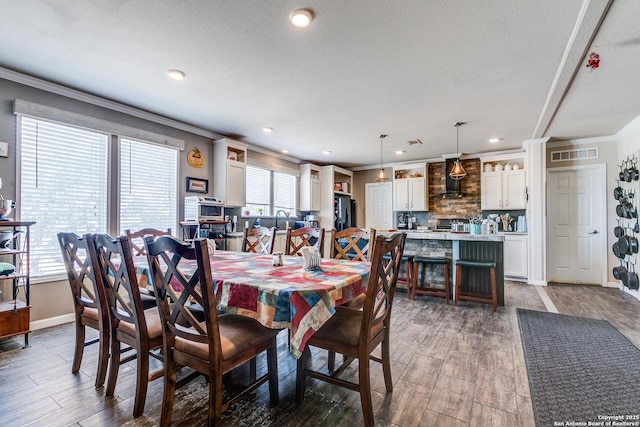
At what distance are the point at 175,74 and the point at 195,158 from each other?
73.4 inches

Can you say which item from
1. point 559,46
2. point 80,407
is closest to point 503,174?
point 559,46

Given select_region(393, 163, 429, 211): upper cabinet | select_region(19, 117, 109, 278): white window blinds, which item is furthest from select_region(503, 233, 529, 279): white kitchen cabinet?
select_region(19, 117, 109, 278): white window blinds

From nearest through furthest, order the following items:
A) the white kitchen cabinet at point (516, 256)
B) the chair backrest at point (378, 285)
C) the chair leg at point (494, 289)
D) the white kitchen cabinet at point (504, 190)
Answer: the chair backrest at point (378, 285)
the chair leg at point (494, 289)
the white kitchen cabinet at point (516, 256)
the white kitchen cabinet at point (504, 190)

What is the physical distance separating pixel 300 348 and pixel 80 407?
145 cm

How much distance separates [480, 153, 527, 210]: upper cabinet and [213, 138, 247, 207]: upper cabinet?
15.2 feet

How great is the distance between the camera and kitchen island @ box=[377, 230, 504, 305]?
3787mm

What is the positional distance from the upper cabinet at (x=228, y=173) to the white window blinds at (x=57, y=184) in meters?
1.54

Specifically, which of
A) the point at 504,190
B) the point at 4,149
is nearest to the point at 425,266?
the point at 504,190

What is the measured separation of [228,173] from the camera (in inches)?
190

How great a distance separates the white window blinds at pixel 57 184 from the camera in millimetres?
3049

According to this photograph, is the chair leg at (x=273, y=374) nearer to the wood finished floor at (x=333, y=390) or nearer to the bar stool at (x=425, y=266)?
the wood finished floor at (x=333, y=390)

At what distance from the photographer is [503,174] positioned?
5.81 m

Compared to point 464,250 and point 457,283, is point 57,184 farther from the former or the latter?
point 464,250

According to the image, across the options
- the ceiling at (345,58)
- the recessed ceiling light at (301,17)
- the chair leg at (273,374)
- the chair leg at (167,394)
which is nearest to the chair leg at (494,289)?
the ceiling at (345,58)
